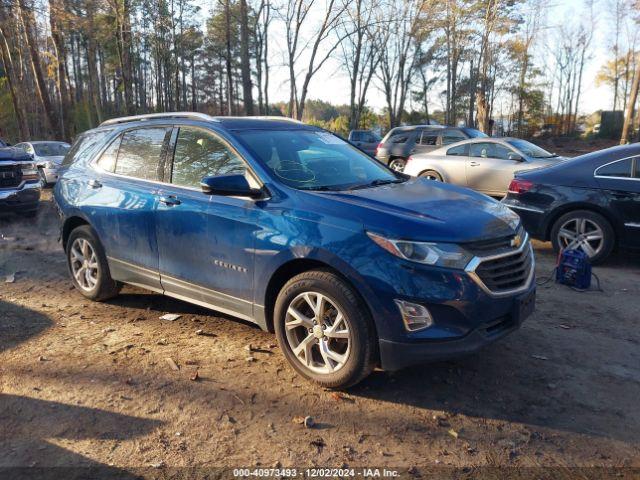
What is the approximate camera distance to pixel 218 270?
4016 millimetres

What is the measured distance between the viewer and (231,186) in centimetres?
370

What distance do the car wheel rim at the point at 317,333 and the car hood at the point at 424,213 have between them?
0.62 metres

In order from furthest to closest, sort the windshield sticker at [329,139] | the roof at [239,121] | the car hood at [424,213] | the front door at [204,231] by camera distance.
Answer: the windshield sticker at [329,139] → the roof at [239,121] → the front door at [204,231] → the car hood at [424,213]

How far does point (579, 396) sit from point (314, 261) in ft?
6.57

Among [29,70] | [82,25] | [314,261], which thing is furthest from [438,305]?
[29,70]

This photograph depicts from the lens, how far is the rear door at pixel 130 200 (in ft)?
14.9

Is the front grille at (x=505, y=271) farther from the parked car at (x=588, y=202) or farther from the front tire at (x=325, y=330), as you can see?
the parked car at (x=588, y=202)

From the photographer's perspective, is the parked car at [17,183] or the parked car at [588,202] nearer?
the parked car at [588,202]

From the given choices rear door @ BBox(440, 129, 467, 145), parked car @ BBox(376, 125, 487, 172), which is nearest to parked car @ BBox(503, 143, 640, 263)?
parked car @ BBox(376, 125, 487, 172)

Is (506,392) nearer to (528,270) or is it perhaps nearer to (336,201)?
(528,270)

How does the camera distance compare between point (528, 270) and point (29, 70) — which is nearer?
point (528, 270)

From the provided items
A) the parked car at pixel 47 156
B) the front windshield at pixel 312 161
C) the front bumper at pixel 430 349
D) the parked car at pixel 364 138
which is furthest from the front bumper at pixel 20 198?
the parked car at pixel 364 138

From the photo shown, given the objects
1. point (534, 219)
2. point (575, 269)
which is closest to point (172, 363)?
point (575, 269)

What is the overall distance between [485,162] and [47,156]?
12.9 meters
